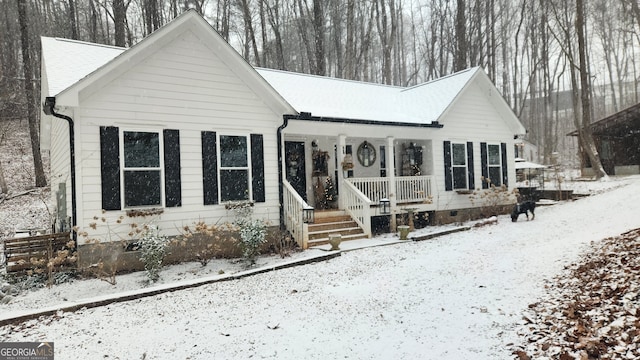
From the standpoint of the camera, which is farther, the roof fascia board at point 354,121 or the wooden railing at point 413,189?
the wooden railing at point 413,189

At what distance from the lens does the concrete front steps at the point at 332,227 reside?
9.99 m

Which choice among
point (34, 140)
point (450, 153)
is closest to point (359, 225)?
point (450, 153)

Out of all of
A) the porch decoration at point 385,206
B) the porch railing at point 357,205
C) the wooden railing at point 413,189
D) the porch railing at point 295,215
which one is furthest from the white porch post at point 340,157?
the porch railing at point 295,215

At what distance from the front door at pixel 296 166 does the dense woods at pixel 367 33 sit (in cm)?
1102

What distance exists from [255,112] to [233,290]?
4754 millimetres

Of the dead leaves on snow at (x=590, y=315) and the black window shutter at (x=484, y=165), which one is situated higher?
the black window shutter at (x=484, y=165)

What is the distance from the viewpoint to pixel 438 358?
12.4ft

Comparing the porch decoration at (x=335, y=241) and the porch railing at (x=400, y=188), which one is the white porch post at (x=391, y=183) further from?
the porch decoration at (x=335, y=241)

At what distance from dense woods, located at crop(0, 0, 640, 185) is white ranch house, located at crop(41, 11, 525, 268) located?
1008 cm

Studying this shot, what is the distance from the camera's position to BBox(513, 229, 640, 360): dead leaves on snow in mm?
3426

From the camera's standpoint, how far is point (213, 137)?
8836 mm

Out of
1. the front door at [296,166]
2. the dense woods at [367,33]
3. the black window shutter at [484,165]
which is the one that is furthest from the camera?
the dense woods at [367,33]

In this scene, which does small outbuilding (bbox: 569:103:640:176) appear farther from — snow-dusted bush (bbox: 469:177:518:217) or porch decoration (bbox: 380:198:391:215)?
porch decoration (bbox: 380:198:391:215)

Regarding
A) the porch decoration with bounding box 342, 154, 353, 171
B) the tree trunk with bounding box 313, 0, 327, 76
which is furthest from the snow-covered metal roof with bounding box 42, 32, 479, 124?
the tree trunk with bounding box 313, 0, 327, 76
